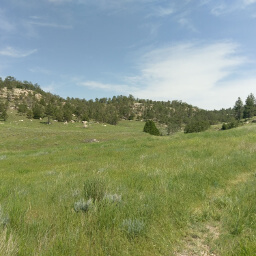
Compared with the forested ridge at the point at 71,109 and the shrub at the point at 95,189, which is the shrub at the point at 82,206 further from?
the forested ridge at the point at 71,109

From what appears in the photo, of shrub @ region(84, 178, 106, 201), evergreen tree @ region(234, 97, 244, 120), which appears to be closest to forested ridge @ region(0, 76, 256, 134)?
evergreen tree @ region(234, 97, 244, 120)

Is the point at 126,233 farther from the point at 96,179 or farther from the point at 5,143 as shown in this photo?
the point at 5,143

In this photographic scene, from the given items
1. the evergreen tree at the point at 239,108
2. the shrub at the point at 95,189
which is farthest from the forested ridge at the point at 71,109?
the shrub at the point at 95,189

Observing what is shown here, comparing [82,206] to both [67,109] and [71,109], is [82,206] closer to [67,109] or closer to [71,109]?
[67,109]

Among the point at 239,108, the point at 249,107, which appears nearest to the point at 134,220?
the point at 249,107

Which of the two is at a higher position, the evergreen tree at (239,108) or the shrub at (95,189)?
the evergreen tree at (239,108)

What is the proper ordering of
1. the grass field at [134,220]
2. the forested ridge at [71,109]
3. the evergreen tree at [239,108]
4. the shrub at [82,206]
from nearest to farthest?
the grass field at [134,220], the shrub at [82,206], the forested ridge at [71,109], the evergreen tree at [239,108]

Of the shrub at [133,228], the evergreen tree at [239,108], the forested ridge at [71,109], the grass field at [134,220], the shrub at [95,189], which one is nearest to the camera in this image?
the grass field at [134,220]

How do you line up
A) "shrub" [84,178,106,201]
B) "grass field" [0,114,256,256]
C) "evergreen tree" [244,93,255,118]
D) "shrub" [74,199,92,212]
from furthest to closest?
"evergreen tree" [244,93,255,118], "shrub" [84,178,106,201], "shrub" [74,199,92,212], "grass field" [0,114,256,256]

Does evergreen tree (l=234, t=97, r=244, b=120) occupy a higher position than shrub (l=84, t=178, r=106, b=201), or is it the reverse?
evergreen tree (l=234, t=97, r=244, b=120)

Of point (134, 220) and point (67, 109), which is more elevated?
point (67, 109)

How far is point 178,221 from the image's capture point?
343 cm

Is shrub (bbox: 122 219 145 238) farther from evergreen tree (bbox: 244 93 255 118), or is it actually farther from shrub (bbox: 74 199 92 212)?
evergreen tree (bbox: 244 93 255 118)

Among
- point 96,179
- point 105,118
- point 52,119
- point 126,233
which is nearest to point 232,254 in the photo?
point 126,233
